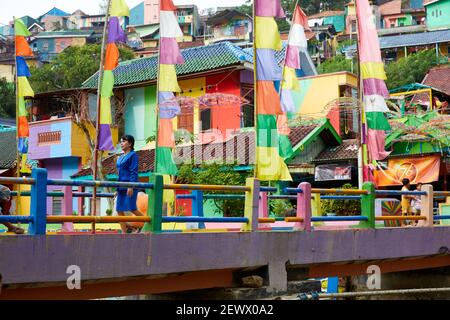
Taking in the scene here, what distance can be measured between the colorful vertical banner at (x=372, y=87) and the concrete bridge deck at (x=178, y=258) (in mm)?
3536

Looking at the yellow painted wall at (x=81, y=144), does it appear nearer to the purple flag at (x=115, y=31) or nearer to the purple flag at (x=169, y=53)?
the purple flag at (x=115, y=31)

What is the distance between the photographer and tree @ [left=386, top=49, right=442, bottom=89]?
2076 inches

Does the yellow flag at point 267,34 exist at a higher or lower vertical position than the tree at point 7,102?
lower

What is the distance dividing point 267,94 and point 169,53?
3494mm

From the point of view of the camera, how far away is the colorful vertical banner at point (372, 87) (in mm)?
16188

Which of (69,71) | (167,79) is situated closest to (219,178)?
(167,79)

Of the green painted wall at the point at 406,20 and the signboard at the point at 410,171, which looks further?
the green painted wall at the point at 406,20

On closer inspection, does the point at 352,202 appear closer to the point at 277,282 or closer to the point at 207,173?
the point at 207,173

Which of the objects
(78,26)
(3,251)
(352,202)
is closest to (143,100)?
(352,202)

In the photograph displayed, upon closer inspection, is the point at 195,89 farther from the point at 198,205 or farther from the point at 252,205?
the point at 252,205

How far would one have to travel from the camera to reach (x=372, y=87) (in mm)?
16391

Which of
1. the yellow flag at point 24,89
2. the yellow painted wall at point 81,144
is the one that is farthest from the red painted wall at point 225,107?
the yellow flag at point 24,89
